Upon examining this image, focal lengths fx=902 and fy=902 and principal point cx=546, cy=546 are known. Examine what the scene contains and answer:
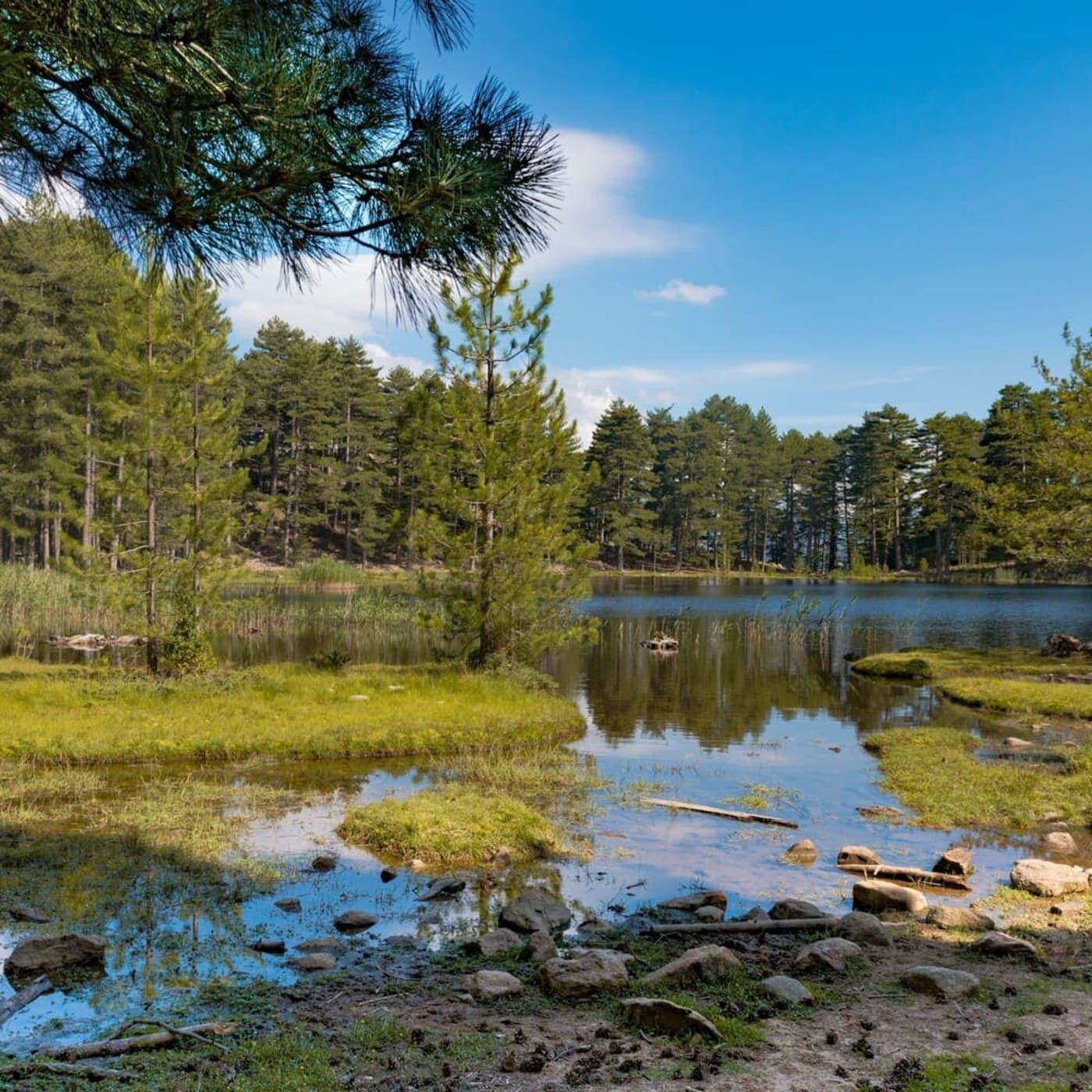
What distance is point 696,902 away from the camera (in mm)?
8320

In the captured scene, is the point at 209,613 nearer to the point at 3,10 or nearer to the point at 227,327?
the point at 227,327

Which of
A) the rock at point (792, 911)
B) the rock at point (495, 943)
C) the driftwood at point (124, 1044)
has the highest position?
the driftwood at point (124, 1044)

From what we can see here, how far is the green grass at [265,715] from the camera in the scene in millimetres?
14352

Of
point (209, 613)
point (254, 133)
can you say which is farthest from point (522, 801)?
point (209, 613)

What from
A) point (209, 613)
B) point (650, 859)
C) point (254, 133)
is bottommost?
point (650, 859)

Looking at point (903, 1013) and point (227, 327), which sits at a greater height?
point (227, 327)

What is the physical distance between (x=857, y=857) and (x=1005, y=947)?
3.13 meters

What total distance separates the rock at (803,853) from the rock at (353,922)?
192 inches

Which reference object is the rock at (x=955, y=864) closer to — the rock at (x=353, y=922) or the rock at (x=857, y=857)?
the rock at (x=857, y=857)

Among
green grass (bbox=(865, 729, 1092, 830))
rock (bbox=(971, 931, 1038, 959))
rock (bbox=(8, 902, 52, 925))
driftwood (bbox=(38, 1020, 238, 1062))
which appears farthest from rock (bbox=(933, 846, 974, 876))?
rock (bbox=(8, 902, 52, 925))

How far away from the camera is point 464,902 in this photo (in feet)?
27.8

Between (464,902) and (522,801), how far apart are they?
12.8 feet

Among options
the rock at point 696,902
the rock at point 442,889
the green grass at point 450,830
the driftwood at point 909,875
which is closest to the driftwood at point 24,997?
the rock at point 442,889

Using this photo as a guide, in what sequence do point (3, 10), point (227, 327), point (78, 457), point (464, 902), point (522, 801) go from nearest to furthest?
point (3, 10) < point (464, 902) < point (522, 801) < point (227, 327) < point (78, 457)
